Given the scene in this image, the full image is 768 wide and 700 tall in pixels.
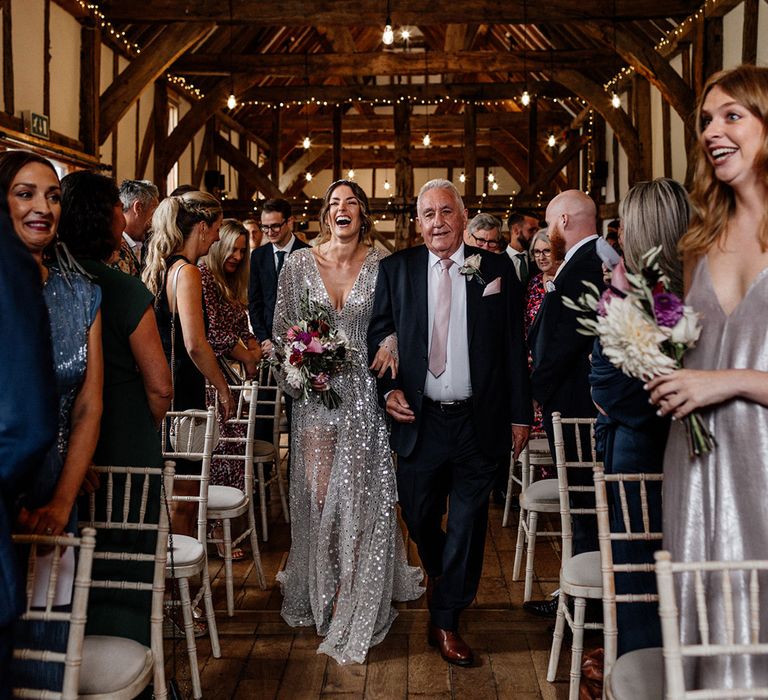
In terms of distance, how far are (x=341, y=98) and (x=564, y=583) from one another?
43.9 feet

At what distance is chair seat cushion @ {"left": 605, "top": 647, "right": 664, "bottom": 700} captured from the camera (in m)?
1.99

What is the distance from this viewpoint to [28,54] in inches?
348

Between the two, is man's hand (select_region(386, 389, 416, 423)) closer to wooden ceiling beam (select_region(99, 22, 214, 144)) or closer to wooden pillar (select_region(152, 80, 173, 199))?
wooden ceiling beam (select_region(99, 22, 214, 144))

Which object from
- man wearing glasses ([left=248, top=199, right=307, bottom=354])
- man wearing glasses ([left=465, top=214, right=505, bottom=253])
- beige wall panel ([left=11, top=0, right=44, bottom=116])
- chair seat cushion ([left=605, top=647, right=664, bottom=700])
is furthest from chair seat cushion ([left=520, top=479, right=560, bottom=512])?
beige wall panel ([left=11, top=0, right=44, bottom=116])

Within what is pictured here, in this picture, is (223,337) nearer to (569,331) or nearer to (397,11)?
(569,331)

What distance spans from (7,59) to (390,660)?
7324 millimetres

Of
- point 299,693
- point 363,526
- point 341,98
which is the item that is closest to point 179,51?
point 341,98

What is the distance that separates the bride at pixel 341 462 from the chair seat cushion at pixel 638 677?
1740mm

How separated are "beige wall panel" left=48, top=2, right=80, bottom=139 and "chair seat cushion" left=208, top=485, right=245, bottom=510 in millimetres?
6919

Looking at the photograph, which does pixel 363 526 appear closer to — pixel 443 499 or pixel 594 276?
pixel 443 499

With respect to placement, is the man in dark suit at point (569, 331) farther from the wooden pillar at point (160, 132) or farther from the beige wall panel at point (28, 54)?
the wooden pillar at point (160, 132)

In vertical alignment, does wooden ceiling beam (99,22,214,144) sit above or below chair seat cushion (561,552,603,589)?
above

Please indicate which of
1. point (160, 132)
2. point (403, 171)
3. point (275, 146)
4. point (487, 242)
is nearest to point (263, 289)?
point (487, 242)

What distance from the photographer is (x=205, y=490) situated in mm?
3500
